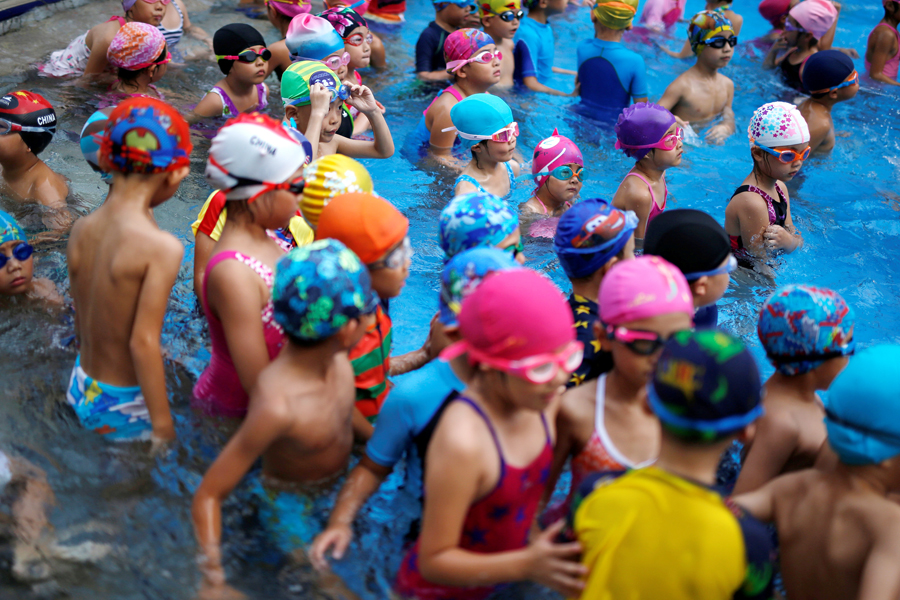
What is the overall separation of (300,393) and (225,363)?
85 cm

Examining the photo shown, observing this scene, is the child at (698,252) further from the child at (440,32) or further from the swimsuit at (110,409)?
the child at (440,32)

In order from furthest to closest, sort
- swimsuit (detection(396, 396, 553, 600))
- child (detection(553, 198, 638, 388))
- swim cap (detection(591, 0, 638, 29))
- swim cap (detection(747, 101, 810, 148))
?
1. swim cap (detection(591, 0, 638, 29))
2. swim cap (detection(747, 101, 810, 148))
3. child (detection(553, 198, 638, 388))
4. swimsuit (detection(396, 396, 553, 600))

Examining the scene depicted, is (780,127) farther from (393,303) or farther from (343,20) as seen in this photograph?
(343,20)

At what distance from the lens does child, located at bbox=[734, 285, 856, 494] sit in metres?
3.03

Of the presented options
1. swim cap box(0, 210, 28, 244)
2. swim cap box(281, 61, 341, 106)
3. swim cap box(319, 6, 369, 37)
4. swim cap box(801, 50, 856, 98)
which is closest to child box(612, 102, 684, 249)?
swim cap box(281, 61, 341, 106)

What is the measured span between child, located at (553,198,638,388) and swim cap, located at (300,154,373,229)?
1.05 meters

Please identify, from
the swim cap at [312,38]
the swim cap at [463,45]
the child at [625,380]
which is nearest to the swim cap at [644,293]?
the child at [625,380]

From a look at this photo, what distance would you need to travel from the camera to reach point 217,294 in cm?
303

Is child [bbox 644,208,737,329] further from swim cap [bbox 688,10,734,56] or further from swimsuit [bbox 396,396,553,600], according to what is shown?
swim cap [bbox 688,10,734,56]

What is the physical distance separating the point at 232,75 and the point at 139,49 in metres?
0.82

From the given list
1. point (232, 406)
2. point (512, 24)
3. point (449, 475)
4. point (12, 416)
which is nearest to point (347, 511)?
point (449, 475)

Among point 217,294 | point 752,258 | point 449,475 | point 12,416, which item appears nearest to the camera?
point 449,475

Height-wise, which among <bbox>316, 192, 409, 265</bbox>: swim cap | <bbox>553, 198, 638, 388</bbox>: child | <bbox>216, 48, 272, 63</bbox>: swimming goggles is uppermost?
<bbox>316, 192, 409, 265</bbox>: swim cap

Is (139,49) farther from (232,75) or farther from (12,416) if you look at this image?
(12,416)
